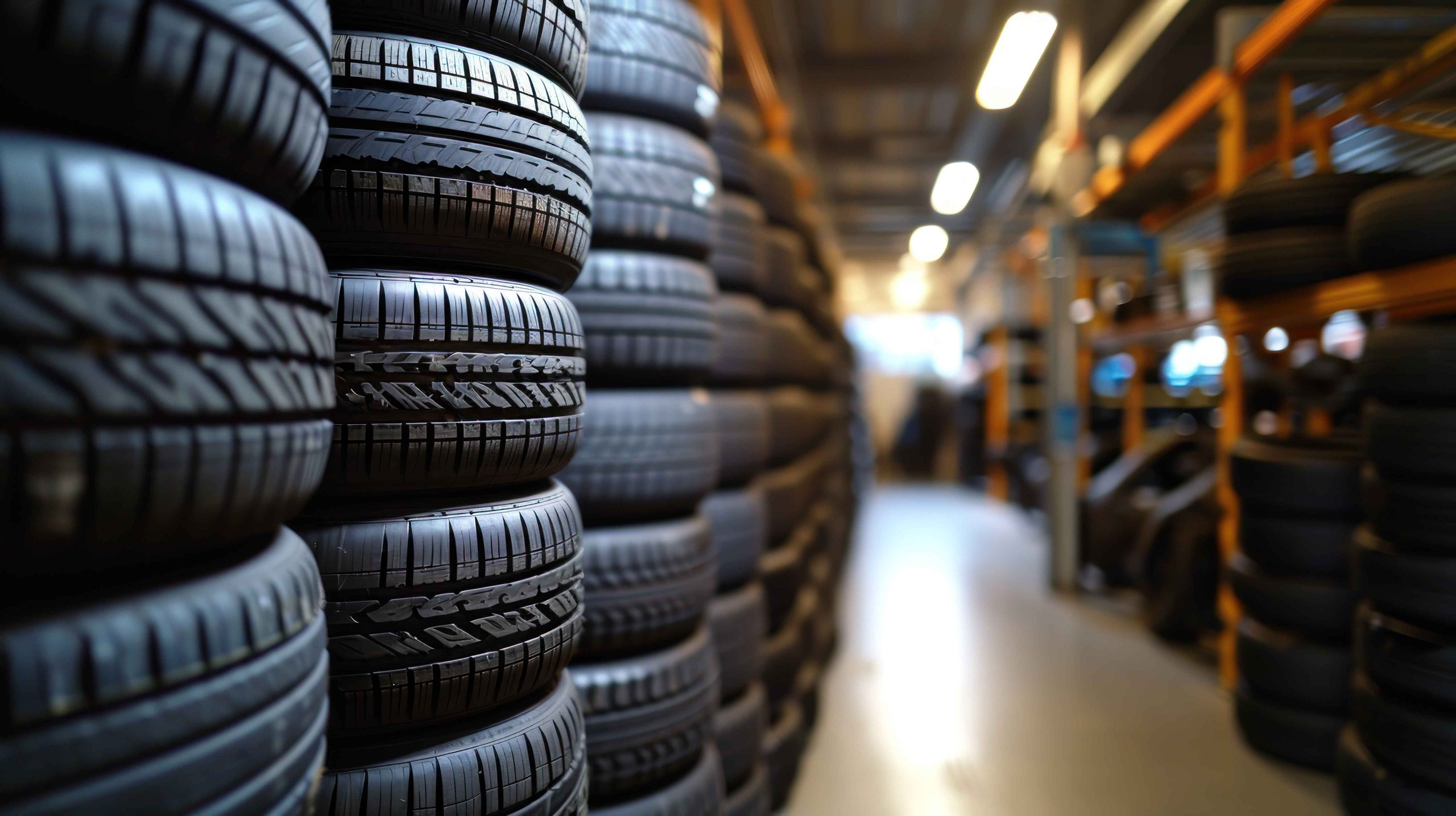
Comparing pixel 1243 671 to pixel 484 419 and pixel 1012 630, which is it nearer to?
pixel 1012 630

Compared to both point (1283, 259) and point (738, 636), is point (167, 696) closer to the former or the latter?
point (738, 636)

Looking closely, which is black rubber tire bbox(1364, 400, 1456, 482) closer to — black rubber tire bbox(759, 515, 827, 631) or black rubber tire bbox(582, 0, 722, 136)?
black rubber tire bbox(759, 515, 827, 631)

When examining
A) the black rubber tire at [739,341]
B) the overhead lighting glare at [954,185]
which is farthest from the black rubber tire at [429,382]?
the overhead lighting glare at [954,185]

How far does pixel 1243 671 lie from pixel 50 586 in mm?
3053

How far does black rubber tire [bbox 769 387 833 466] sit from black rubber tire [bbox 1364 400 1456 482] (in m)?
1.54

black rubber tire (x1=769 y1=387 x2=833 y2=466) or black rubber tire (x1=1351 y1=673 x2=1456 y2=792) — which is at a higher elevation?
black rubber tire (x1=769 y1=387 x2=833 y2=466)

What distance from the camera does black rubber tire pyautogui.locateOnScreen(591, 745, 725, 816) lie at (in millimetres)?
1264

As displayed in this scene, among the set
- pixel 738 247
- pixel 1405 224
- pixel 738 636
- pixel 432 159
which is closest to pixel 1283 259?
pixel 1405 224

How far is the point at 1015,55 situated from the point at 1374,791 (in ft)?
13.4

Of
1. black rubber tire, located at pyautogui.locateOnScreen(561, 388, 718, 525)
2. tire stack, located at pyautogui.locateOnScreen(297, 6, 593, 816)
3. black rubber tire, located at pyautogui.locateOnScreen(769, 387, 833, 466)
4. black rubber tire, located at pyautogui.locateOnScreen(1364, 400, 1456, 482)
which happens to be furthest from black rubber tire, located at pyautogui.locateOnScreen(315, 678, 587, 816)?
black rubber tire, located at pyautogui.locateOnScreen(1364, 400, 1456, 482)

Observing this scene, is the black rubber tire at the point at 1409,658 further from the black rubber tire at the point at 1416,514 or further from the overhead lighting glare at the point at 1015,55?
the overhead lighting glare at the point at 1015,55

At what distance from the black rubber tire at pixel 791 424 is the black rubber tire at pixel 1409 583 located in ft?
5.10

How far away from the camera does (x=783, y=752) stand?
81.1 inches

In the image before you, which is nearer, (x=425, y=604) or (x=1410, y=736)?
(x=425, y=604)
